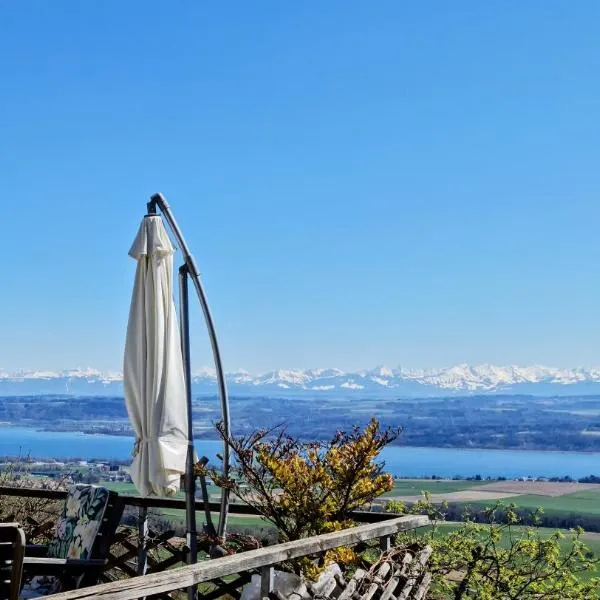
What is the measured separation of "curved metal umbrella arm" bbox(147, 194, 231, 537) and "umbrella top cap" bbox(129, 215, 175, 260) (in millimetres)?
81

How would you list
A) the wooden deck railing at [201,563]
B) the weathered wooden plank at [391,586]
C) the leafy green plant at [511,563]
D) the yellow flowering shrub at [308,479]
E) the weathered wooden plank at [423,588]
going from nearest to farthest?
1. the wooden deck railing at [201,563]
2. the weathered wooden plank at [391,586]
3. the yellow flowering shrub at [308,479]
4. the weathered wooden plank at [423,588]
5. the leafy green plant at [511,563]

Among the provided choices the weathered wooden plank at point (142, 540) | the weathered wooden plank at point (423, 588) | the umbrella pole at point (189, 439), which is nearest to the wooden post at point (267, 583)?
the umbrella pole at point (189, 439)

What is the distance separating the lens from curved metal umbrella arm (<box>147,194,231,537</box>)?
538cm

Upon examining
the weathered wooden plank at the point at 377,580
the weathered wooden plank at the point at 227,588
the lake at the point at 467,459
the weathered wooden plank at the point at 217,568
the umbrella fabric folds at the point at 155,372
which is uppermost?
the umbrella fabric folds at the point at 155,372

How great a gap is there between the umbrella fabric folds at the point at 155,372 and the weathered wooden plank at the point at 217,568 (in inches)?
42.2

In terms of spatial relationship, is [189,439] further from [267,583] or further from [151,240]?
[267,583]

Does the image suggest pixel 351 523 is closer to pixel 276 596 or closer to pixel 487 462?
pixel 276 596

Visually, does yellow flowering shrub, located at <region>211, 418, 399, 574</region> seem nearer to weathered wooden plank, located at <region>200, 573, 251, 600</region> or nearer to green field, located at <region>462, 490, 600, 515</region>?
weathered wooden plank, located at <region>200, 573, 251, 600</region>

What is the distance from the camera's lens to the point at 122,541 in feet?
18.9

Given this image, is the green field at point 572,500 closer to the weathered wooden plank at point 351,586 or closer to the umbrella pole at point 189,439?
the umbrella pole at point 189,439

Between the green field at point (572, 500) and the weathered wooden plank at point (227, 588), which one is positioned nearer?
the weathered wooden plank at point (227, 588)

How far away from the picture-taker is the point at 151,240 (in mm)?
5250

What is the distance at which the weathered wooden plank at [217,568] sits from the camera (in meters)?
3.07

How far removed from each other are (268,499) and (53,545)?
3.84ft
